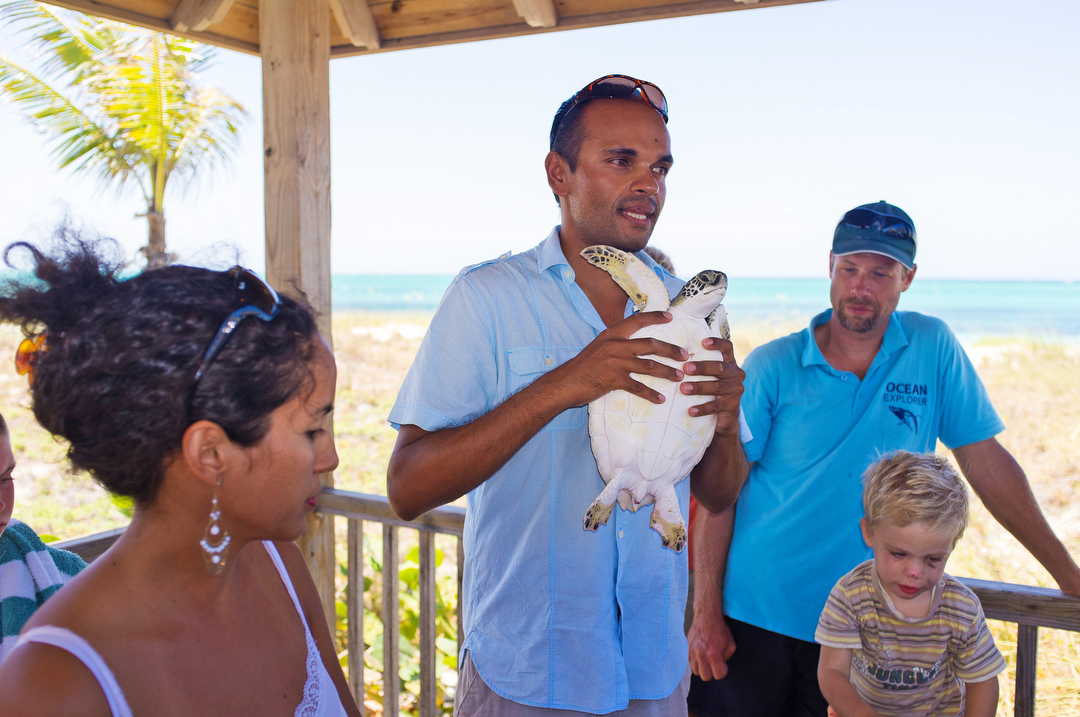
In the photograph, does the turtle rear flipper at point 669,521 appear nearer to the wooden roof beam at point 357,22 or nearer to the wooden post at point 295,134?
the wooden post at point 295,134

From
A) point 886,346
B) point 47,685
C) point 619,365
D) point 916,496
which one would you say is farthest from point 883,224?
point 47,685

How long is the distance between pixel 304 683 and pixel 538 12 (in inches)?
89.6

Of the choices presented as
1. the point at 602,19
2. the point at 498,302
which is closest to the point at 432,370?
the point at 498,302

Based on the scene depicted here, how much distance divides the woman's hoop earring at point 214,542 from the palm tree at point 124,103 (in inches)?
328

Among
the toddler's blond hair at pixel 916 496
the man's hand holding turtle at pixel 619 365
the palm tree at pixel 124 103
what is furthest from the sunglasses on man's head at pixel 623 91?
the palm tree at pixel 124 103

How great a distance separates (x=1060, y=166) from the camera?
30.6m

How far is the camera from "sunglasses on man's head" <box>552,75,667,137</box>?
4.80 feet

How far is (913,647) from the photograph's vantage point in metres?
1.68

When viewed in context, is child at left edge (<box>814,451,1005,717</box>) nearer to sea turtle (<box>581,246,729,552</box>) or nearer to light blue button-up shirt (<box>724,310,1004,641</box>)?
light blue button-up shirt (<box>724,310,1004,641</box>)

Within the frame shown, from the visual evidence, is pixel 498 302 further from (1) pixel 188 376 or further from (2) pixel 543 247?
(1) pixel 188 376

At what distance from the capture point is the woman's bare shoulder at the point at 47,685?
0.68m

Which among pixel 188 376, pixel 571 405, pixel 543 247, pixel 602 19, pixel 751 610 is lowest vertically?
pixel 751 610

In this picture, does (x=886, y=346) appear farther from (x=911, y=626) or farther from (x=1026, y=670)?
(x=1026, y=670)

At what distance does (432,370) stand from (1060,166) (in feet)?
129
